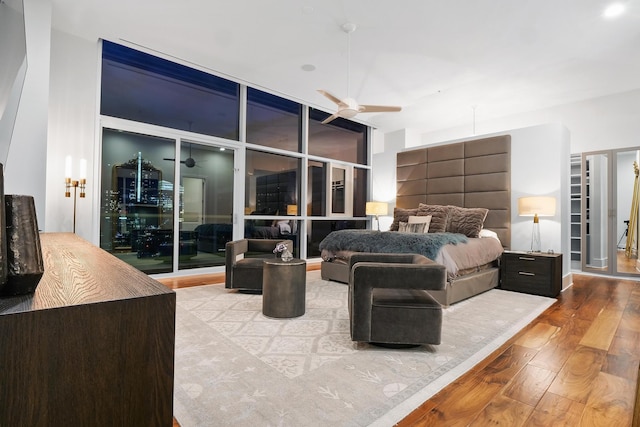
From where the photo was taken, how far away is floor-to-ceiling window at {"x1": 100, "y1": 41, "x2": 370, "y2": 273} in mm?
4465

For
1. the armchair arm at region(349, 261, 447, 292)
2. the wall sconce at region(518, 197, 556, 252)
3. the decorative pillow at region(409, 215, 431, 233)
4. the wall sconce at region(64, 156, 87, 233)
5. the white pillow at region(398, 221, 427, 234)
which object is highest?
the wall sconce at region(64, 156, 87, 233)

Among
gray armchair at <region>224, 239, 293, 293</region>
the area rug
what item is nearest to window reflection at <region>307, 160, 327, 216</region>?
gray armchair at <region>224, 239, 293, 293</region>

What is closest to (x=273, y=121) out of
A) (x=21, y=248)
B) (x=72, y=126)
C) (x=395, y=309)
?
(x=72, y=126)

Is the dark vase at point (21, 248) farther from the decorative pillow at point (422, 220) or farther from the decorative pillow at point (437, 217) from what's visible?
the decorative pillow at point (437, 217)

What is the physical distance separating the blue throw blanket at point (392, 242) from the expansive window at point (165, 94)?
2.62 metres

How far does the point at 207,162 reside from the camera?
5293 millimetres

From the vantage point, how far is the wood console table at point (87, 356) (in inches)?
24.2

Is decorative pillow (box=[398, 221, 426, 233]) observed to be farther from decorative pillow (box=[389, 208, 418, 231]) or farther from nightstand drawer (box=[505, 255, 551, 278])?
nightstand drawer (box=[505, 255, 551, 278])

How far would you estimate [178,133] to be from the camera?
4.89 m

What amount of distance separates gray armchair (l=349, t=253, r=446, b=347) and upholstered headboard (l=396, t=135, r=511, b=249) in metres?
3.72

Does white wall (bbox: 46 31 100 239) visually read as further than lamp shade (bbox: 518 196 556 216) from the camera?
No

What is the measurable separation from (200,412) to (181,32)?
164 inches

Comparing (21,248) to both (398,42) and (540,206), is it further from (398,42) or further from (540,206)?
(540,206)

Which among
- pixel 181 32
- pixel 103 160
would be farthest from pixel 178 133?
pixel 181 32
